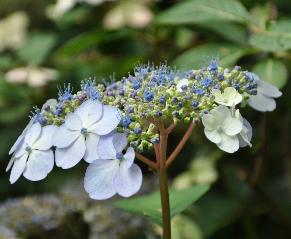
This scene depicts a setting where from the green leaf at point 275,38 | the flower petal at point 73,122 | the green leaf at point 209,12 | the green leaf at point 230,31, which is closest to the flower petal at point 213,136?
the flower petal at point 73,122

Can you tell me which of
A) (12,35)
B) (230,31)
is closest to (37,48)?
(12,35)

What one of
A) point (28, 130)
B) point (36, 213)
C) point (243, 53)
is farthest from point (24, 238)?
point (243, 53)

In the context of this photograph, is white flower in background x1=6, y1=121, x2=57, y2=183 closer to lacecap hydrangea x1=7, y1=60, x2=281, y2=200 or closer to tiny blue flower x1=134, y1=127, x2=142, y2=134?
lacecap hydrangea x1=7, y1=60, x2=281, y2=200

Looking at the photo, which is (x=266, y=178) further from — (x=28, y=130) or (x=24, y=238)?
(x=28, y=130)

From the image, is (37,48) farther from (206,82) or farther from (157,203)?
(206,82)

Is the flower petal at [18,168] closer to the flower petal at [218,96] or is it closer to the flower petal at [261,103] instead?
the flower petal at [218,96]
